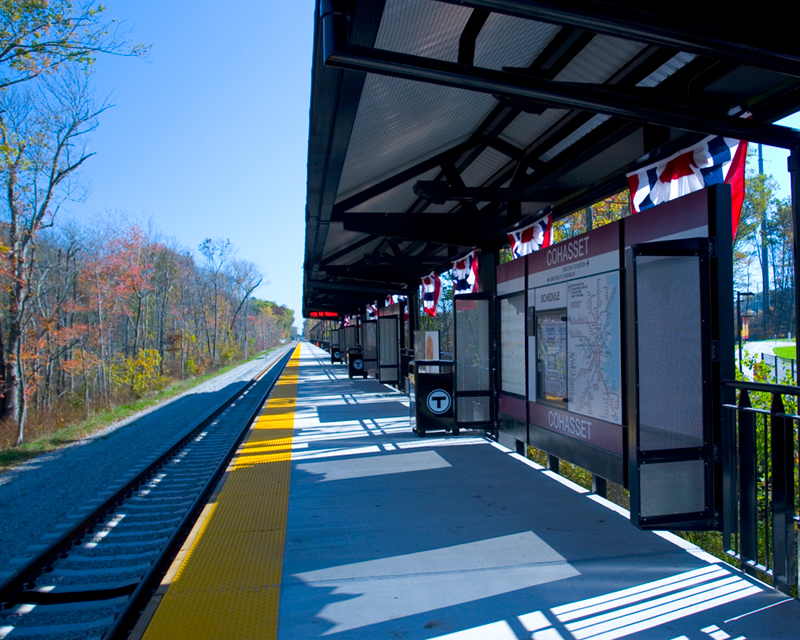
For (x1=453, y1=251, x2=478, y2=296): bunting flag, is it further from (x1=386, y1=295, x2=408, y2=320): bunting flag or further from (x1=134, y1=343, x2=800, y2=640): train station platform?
(x1=386, y1=295, x2=408, y2=320): bunting flag

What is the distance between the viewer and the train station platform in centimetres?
311

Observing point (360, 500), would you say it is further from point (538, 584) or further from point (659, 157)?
point (659, 157)

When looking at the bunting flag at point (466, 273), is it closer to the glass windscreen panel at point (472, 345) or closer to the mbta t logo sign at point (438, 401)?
the glass windscreen panel at point (472, 345)

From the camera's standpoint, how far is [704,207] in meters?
3.75

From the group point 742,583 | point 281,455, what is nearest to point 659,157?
point 742,583

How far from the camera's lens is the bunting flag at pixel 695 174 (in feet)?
13.2

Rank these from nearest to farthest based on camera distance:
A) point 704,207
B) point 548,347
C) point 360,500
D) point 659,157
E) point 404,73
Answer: point 404,73
point 704,207
point 659,157
point 360,500
point 548,347

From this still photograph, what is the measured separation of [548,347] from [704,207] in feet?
8.51

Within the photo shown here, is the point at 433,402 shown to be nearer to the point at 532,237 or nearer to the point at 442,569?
the point at 532,237

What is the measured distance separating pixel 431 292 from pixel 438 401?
5.01 metres

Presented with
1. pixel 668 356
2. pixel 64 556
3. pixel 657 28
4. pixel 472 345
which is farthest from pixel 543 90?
pixel 64 556

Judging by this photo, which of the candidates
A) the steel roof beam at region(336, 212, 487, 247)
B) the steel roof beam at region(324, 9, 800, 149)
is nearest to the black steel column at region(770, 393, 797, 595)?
the steel roof beam at region(324, 9, 800, 149)

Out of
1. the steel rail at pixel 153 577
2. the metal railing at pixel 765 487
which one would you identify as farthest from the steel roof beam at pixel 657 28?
the steel rail at pixel 153 577

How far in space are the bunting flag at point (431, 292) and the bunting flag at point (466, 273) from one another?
2861 mm
